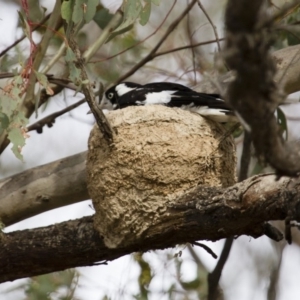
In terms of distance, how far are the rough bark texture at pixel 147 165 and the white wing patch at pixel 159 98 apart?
0.70ft

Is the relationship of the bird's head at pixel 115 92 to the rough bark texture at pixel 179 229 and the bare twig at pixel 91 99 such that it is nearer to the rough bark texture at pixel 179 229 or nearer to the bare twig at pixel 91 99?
the bare twig at pixel 91 99

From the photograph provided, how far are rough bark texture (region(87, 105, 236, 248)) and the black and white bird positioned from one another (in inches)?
3.0

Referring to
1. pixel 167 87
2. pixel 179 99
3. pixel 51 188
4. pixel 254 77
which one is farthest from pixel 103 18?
pixel 254 77

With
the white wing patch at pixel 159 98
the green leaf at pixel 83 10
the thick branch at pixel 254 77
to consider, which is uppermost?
the white wing patch at pixel 159 98

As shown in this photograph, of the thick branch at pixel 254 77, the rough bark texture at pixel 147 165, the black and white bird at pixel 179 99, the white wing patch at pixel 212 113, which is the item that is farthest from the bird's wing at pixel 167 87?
the thick branch at pixel 254 77

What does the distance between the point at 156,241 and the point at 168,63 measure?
137 inches

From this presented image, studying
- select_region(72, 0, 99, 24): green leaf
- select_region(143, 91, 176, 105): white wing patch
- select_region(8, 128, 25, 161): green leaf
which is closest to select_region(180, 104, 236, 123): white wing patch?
select_region(143, 91, 176, 105): white wing patch

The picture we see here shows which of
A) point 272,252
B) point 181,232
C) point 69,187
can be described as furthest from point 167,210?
point 272,252

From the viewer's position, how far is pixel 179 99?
4004 mm

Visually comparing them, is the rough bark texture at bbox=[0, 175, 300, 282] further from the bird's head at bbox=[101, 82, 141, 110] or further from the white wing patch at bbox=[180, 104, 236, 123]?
the bird's head at bbox=[101, 82, 141, 110]

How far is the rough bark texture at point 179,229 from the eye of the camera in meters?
2.87

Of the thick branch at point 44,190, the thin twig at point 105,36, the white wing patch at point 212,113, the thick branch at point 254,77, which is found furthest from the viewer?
the thin twig at point 105,36

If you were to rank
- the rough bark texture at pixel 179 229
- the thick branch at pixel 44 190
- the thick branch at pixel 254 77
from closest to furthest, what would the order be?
the thick branch at pixel 254 77
the rough bark texture at pixel 179 229
the thick branch at pixel 44 190

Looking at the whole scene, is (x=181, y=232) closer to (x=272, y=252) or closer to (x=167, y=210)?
(x=167, y=210)
